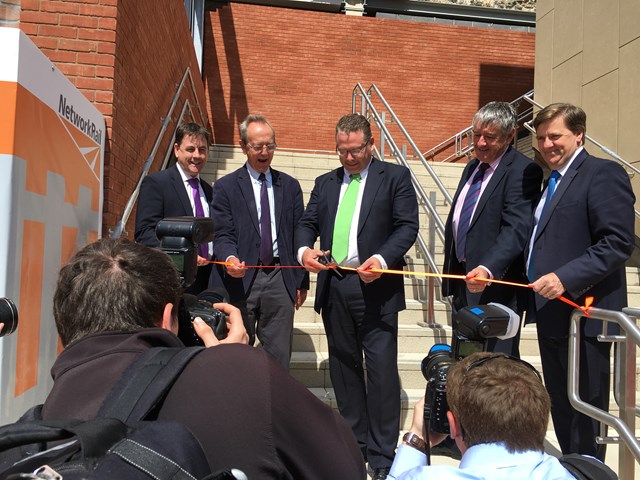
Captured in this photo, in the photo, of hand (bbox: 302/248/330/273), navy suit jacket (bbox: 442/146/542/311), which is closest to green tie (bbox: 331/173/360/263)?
hand (bbox: 302/248/330/273)

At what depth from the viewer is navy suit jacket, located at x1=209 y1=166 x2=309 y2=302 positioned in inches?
138

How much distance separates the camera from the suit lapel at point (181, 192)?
11.7 ft

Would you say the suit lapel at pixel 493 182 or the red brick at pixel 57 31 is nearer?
the suit lapel at pixel 493 182

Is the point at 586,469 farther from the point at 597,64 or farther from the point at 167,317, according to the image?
the point at 597,64

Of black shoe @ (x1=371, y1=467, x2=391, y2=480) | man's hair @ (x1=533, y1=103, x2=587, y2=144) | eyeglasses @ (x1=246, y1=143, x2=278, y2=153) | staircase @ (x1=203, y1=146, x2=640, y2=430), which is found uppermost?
man's hair @ (x1=533, y1=103, x2=587, y2=144)

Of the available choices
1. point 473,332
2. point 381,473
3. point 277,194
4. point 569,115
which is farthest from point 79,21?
point 381,473

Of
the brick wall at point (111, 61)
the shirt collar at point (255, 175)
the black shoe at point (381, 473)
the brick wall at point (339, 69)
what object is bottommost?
the black shoe at point (381, 473)

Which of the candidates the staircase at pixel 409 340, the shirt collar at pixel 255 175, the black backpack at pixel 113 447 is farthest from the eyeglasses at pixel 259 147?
the black backpack at pixel 113 447

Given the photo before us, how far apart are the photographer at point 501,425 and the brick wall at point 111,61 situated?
10.1ft

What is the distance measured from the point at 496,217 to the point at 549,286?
56 cm

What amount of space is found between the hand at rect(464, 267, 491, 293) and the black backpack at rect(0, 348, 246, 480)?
2148 mm

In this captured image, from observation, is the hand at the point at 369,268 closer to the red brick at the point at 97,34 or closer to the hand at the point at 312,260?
the hand at the point at 312,260

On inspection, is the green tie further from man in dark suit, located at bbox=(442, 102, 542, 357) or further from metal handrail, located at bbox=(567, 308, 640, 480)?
metal handrail, located at bbox=(567, 308, 640, 480)

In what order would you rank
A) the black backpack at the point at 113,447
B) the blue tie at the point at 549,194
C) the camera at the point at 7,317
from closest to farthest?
the black backpack at the point at 113,447 < the camera at the point at 7,317 < the blue tie at the point at 549,194
